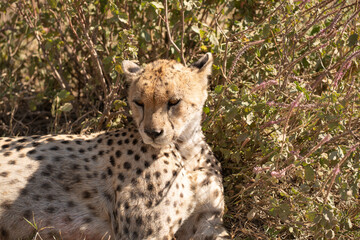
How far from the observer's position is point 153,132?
2.26 meters

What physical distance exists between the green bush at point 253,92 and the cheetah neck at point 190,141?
154mm

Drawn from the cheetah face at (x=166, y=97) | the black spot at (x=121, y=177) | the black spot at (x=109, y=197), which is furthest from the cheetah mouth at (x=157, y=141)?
the black spot at (x=109, y=197)

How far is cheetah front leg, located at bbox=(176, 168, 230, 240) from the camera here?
102 inches

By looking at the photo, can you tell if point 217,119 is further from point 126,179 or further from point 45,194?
point 45,194

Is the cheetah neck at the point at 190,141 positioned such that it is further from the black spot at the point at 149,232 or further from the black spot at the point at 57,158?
the black spot at the point at 57,158

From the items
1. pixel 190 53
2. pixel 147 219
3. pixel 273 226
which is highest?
pixel 190 53

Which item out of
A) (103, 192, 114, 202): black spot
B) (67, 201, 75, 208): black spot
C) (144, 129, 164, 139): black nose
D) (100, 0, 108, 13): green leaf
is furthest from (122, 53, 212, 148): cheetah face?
(100, 0, 108, 13): green leaf

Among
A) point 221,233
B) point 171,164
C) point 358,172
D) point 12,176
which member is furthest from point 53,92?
point 358,172

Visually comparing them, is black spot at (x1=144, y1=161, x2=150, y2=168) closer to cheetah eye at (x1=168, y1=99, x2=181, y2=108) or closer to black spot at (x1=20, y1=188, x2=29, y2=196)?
cheetah eye at (x1=168, y1=99, x2=181, y2=108)

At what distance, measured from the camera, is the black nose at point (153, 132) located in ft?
7.39

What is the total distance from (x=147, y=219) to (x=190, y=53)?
1.56 meters

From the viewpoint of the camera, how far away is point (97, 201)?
248 cm

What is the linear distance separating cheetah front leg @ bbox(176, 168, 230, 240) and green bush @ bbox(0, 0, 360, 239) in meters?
0.18

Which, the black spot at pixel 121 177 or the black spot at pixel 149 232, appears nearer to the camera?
the black spot at pixel 149 232
